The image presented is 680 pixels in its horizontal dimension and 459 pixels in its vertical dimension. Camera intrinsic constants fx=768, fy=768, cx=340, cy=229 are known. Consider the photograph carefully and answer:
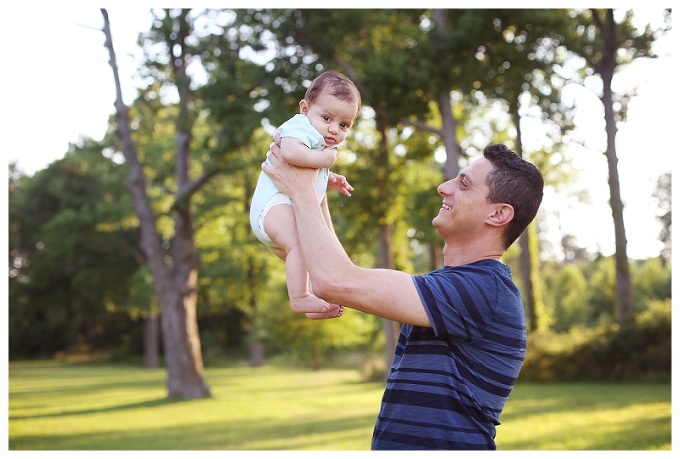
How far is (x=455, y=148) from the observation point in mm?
14062

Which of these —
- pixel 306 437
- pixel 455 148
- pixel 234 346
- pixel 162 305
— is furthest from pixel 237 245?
pixel 306 437

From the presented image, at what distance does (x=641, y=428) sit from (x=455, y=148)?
5.89 meters

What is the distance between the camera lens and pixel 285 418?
1367 centimetres

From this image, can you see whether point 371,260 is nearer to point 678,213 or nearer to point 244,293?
point 244,293

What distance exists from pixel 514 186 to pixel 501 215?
0.28 feet

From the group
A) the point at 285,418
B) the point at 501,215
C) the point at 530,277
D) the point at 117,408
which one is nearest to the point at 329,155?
the point at 501,215

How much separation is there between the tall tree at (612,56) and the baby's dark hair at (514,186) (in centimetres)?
1521

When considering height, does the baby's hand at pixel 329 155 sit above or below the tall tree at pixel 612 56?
below

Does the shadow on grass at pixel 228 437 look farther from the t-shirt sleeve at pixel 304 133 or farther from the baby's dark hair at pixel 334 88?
the t-shirt sleeve at pixel 304 133

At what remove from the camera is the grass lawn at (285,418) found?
10.4 metres

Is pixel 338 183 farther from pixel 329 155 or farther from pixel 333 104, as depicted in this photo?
pixel 329 155

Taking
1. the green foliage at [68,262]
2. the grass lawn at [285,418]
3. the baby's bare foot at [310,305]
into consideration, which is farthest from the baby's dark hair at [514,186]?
the green foliage at [68,262]

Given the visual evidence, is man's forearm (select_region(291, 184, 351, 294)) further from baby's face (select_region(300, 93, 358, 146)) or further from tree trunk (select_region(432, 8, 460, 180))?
tree trunk (select_region(432, 8, 460, 180))

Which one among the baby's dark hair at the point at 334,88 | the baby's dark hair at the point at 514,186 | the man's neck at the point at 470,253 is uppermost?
the baby's dark hair at the point at 334,88
